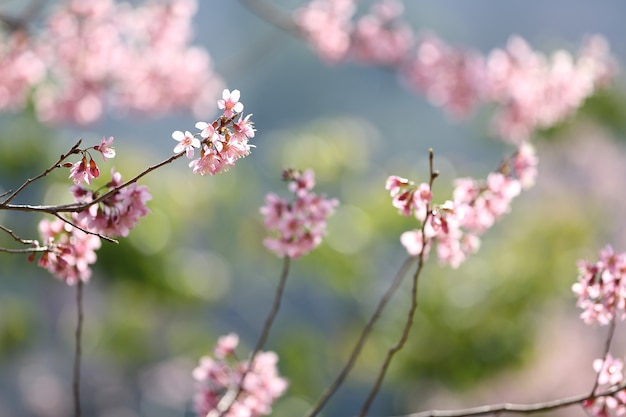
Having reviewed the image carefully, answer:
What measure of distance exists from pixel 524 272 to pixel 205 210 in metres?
3.42

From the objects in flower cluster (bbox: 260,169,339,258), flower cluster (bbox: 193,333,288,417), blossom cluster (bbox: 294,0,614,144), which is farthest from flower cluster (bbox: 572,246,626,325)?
blossom cluster (bbox: 294,0,614,144)

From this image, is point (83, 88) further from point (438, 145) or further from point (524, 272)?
point (438, 145)

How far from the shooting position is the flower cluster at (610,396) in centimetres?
132

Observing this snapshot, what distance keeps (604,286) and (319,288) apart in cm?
1018

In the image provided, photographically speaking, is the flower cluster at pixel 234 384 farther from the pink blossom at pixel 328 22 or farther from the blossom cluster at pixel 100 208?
the pink blossom at pixel 328 22

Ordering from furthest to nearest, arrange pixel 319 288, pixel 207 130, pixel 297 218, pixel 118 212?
pixel 319 288 → pixel 297 218 → pixel 118 212 → pixel 207 130

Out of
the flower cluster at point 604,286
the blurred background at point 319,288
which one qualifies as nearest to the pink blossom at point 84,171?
the flower cluster at point 604,286

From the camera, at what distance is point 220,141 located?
40.9 inches

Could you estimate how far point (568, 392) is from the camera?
298 inches

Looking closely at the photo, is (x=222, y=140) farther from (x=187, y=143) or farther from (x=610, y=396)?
(x=610, y=396)

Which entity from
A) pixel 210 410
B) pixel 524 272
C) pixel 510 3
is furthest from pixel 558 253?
pixel 510 3

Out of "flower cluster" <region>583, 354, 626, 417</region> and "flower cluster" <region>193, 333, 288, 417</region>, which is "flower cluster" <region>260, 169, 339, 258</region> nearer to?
"flower cluster" <region>193, 333, 288, 417</region>

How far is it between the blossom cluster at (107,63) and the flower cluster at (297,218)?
170 centimetres

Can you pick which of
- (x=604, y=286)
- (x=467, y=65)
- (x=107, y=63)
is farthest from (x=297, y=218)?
(x=107, y=63)
